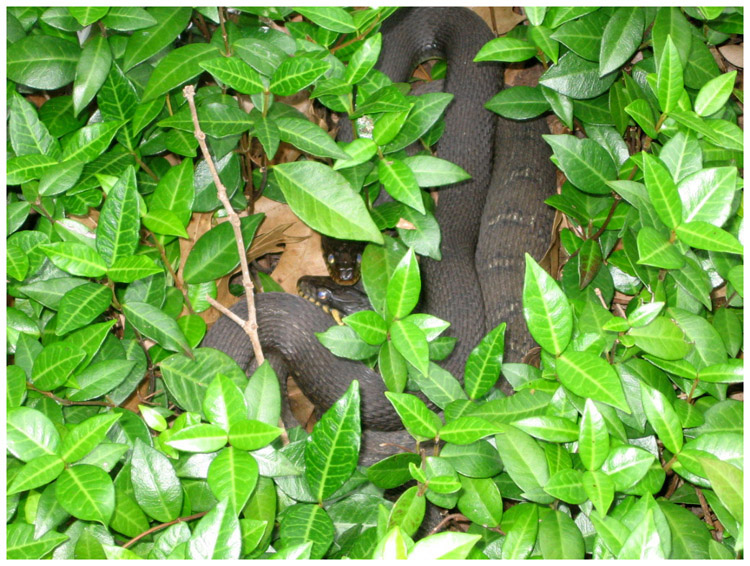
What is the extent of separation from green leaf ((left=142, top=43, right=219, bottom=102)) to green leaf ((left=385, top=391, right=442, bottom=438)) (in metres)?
1.25

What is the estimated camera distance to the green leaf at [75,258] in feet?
6.22

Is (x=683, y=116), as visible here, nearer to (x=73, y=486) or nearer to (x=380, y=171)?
(x=380, y=171)

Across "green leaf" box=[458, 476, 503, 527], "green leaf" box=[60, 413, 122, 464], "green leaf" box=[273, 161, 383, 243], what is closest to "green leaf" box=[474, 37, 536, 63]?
"green leaf" box=[273, 161, 383, 243]

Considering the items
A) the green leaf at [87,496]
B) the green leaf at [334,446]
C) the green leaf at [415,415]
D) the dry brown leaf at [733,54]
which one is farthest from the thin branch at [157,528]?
the dry brown leaf at [733,54]

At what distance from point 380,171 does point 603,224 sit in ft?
3.20

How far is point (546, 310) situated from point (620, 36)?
1.15 meters

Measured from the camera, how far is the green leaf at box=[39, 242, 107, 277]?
1.89 meters

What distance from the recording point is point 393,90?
204 cm

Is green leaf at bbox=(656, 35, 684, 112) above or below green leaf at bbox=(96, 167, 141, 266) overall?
above

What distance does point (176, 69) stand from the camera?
7.15ft

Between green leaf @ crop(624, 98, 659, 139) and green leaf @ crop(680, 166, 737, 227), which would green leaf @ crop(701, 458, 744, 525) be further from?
green leaf @ crop(624, 98, 659, 139)

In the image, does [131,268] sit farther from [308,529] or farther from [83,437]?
[308,529]

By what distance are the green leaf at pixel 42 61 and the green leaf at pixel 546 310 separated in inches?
70.3

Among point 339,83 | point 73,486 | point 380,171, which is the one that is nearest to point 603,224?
point 380,171
